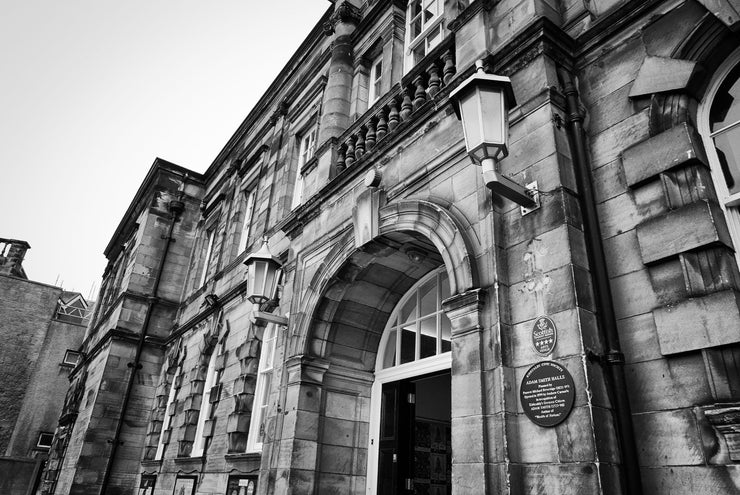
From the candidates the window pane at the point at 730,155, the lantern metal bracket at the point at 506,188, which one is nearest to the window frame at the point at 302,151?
the lantern metal bracket at the point at 506,188

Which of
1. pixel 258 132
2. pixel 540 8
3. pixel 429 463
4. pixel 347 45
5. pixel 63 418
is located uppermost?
pixel 258 132

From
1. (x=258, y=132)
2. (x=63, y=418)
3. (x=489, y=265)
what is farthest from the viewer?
(x=63, y=418)

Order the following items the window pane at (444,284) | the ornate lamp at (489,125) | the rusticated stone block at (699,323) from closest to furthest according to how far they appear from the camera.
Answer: the rusticated stone block at (699,323), the ornate lamp at (489,125), the window pane at (444,284)

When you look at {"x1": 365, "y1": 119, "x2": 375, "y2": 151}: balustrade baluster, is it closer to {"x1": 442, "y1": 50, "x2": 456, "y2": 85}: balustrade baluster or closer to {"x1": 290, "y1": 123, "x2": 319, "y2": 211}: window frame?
{"x1": 442, "y1": 50, "x2": 456, "y2": 85}: balustrade baluster

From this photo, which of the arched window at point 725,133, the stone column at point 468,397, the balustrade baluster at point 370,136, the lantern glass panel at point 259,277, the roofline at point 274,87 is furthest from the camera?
the roofline at point 274,87

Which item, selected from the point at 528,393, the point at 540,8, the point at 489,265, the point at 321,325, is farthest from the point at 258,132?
the point at 528,393

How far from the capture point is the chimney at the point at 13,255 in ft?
103

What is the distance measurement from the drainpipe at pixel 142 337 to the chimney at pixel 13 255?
20.8 meters

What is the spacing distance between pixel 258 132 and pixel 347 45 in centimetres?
538

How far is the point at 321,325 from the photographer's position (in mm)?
6586

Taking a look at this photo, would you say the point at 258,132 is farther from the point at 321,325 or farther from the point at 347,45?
the point at 321,325

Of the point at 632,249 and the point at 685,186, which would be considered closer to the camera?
the point at 685,186

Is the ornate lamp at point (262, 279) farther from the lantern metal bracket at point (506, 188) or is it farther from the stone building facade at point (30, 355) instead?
the stone building facade at point (30, 355)

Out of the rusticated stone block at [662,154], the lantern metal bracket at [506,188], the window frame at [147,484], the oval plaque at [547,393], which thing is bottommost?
the window frame at [147,484]
